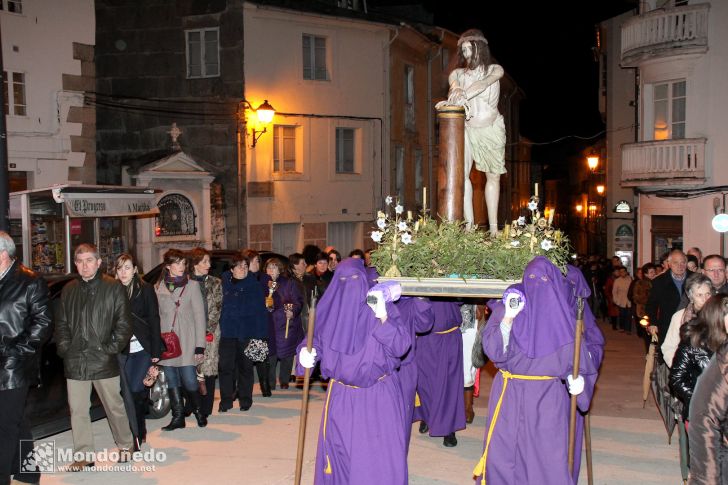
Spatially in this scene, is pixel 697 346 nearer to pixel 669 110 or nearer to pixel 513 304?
pixel 513 304

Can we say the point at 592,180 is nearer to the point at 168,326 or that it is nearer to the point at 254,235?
the point at 254,235

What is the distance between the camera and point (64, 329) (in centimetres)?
856

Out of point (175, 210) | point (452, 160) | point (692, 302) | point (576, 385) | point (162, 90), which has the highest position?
point (162, 90)

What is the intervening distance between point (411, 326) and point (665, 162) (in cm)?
1848

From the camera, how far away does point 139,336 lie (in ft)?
30.7

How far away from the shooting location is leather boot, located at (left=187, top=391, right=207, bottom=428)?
34.4ft

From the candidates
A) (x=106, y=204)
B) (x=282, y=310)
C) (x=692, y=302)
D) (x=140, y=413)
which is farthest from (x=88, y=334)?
(x=106, y=204)

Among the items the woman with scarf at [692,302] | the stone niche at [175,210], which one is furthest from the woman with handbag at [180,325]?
the stone niche at [175,210]

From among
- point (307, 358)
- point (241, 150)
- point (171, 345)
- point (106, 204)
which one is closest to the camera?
point (307, 358)

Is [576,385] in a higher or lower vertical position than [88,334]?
lower

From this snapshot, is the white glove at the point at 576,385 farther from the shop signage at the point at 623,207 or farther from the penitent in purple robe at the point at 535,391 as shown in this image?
the shop signage at the point at 623,207

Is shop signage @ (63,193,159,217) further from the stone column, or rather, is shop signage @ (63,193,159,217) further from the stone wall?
the stone wall

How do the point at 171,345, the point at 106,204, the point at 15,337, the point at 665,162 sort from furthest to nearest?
the point at 665,162 → the point at 106,204 → the point at 171,345 → the point at 15,337

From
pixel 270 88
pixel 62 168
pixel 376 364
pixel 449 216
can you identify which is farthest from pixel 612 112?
pixel 376 364
